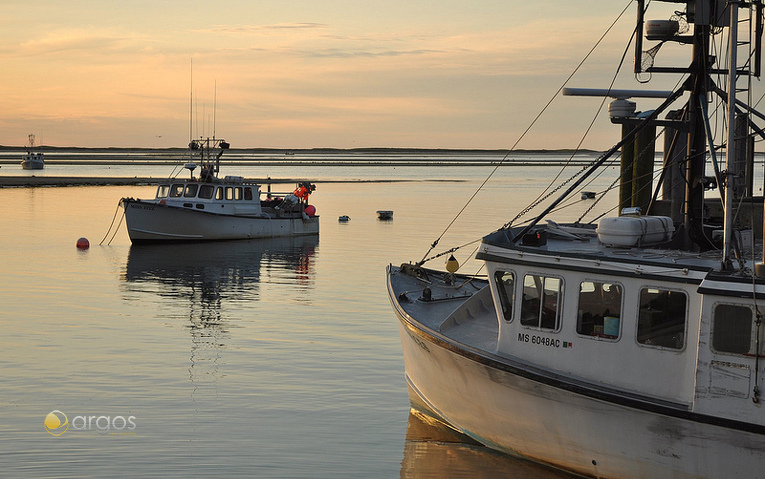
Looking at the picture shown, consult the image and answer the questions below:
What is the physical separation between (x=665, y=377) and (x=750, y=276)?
56.8 inches

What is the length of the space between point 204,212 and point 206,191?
106cm

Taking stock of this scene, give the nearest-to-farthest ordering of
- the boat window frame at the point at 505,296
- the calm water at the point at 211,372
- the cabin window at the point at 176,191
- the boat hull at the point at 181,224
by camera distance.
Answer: the boat window frame at the point at 505,296, the calm water at the point at 211,372, the boat hull at the point at 181,224, the cabin window at the point at 176,191

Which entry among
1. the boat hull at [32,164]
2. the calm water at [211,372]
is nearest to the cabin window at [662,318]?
the calm water at [211,372]

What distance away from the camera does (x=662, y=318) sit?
1002cm

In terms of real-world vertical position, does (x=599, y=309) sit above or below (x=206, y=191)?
below

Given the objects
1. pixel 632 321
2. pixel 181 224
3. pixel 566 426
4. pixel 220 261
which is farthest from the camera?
pixel 181 224

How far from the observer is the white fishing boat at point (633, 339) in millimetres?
9414

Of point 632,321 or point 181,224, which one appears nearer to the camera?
point 632,321

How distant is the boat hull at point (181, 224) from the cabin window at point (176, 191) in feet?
3.55

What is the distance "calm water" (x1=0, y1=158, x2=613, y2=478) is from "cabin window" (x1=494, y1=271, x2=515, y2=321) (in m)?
2.06

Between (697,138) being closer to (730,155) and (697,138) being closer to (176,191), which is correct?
(730,155)

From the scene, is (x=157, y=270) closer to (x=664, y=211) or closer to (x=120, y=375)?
(x=120, y=375)

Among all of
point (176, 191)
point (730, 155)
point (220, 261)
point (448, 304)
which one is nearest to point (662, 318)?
point (730, 155)

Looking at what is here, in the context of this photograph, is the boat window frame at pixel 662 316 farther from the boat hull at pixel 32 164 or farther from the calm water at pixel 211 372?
the boat hull at pixel 32 164
